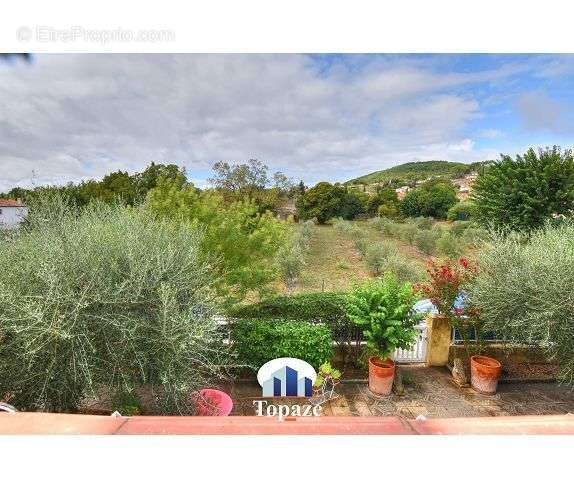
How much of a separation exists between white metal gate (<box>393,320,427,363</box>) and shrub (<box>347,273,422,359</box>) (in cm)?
72

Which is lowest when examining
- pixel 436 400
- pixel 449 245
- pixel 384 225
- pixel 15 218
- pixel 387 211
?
pixel 436 400

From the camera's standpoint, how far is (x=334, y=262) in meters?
10.2

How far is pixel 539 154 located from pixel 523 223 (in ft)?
4.78

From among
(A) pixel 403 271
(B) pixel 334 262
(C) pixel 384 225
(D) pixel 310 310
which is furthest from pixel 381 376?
(C) pixel 384 225

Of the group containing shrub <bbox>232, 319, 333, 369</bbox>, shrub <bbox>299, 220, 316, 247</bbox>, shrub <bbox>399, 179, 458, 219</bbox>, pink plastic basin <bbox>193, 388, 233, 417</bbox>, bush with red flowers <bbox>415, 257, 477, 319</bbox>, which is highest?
shrub <bbox>399, 179, 458, 219</bbox>

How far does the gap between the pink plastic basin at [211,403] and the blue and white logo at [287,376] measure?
604mm

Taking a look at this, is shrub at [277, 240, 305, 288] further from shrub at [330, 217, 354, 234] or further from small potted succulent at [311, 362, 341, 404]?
shrub at [330, 217, 354, 234]

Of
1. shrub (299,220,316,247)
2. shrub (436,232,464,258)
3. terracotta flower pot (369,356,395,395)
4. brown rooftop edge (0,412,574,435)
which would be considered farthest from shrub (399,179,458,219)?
brown rooftop edge (0,412,574,435)

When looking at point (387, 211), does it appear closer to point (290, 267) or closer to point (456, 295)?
point (290, 267)

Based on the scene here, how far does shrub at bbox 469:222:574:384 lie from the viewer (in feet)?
10.5

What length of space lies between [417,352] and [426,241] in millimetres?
7999

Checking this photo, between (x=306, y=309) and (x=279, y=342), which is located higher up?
(x=306, y=309)
